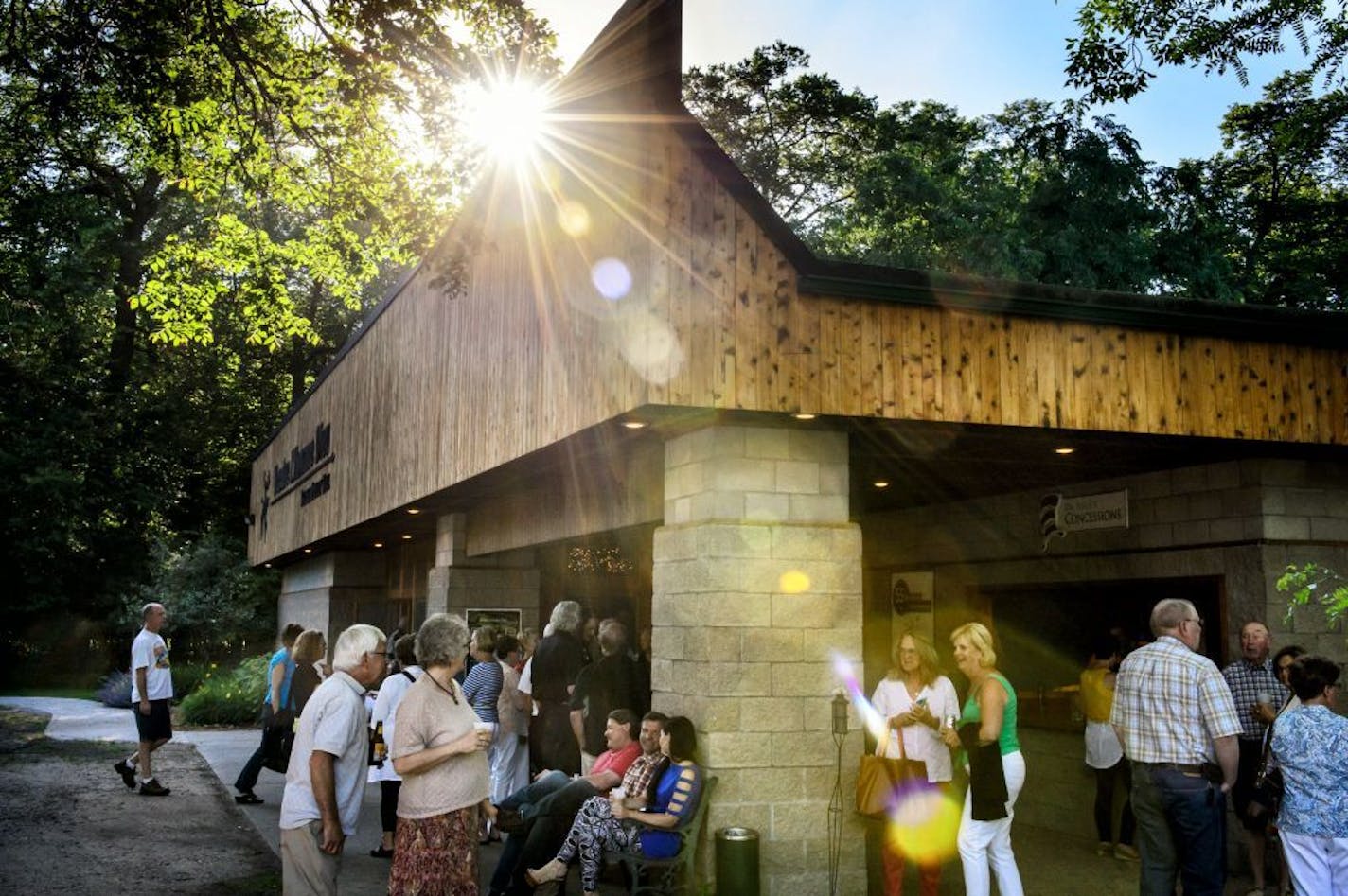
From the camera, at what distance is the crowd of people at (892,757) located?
18.9 ft

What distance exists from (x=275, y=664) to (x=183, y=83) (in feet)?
19.8

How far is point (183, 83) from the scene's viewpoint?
11844mm

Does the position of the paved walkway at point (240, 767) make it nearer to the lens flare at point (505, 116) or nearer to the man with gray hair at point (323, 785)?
the man with gray hair at point (323, 785)

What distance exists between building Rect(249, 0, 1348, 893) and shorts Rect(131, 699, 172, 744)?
416cm

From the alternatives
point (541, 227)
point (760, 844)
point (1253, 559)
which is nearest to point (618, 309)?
point (541, 227)

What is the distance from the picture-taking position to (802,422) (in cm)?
840

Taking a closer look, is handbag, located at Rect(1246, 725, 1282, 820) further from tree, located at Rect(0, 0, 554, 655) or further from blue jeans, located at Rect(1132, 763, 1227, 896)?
tree, located at Rect(0, 0, 554, 655)

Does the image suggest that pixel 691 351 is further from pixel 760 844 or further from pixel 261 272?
pixel 261 272

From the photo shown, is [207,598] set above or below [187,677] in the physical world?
above

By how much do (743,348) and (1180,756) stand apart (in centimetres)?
358

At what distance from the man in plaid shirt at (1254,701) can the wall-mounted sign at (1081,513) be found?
2.46m

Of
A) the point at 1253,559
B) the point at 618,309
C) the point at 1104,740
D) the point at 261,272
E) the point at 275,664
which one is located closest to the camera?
the point at 618,309

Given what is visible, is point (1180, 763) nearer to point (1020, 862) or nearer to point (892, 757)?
point (892, 757)

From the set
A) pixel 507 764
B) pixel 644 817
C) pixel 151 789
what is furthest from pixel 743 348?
pixel 151 789
